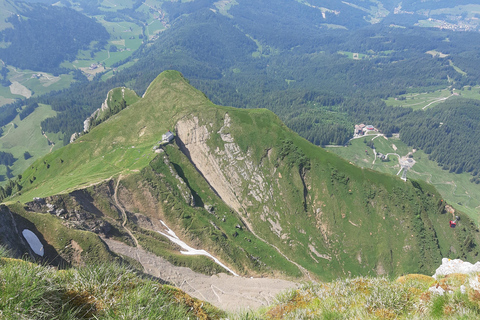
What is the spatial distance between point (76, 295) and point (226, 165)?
10177 centimetres

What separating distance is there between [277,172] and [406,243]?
5485cm

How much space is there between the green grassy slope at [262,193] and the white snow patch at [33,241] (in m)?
25.2

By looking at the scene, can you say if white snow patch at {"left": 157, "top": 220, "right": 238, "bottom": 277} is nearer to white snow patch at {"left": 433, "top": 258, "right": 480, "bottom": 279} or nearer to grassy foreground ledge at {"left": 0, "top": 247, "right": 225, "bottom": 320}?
white snow patch at {"left": 433, "top": 258, "right": 480, "bottom": 279}

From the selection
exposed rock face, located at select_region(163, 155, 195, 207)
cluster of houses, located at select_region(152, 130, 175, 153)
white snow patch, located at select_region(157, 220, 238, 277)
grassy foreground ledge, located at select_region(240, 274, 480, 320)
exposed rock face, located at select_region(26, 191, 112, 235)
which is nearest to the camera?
grassy foreground ledge, located at select_region(240, 274, 480, 320)

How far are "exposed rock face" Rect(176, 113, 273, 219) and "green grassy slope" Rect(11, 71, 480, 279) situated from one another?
1.44 ft

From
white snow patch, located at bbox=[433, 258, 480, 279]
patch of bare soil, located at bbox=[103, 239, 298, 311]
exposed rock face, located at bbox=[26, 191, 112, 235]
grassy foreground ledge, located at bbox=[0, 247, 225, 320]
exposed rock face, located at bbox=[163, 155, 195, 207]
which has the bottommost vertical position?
patch of bare soil, located at bbox=[103, 239, 298, 311]

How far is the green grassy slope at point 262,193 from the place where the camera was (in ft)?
305

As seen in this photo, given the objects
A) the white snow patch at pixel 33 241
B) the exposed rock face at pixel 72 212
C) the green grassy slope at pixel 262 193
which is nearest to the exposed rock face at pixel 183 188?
the green grassy slope at pixel 262 193

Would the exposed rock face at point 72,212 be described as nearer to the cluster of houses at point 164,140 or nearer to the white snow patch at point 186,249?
the white snow patch at point 186,249

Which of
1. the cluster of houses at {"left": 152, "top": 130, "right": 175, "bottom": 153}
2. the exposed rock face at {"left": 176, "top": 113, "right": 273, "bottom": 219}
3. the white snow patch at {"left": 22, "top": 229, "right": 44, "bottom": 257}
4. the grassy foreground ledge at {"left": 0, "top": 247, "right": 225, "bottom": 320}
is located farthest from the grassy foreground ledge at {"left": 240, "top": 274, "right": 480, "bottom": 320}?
the cluster of houses at {"left": 152, "top": 130, "right": 175, "bottom": 153}

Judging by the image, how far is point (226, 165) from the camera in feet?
377

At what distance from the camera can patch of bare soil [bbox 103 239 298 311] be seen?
70875 millimetres

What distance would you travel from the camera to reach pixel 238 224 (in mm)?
99625

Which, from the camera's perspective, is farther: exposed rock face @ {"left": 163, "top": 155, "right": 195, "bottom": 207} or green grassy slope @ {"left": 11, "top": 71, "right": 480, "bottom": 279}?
exposed rock face @ {"left": 163, "top": 155, "right": 195, "bottom": 207}
